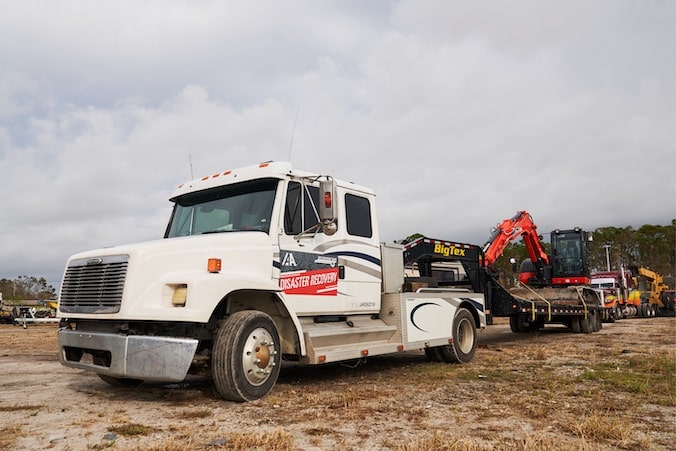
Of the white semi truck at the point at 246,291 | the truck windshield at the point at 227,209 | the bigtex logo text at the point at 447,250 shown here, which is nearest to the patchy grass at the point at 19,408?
the white semi truck at the point at 246,291

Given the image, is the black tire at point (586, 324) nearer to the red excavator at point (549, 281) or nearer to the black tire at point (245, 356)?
the red excavator at point (549, 281)

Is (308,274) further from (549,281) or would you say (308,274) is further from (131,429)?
(549,281)

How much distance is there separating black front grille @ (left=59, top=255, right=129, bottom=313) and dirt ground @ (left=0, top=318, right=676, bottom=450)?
103 cm

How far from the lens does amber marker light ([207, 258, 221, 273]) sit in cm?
567

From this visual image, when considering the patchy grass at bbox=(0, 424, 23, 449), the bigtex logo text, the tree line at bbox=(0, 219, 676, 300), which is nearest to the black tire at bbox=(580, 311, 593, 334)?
the bigtex logo text

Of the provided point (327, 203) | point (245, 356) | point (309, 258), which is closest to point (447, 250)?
point (309, 258)

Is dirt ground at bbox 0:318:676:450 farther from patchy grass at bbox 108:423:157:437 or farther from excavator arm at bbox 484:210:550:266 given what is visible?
excavator arm at bbox 484:210:550:266

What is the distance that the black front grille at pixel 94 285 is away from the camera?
541cm

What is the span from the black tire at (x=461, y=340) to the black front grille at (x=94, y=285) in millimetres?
5833

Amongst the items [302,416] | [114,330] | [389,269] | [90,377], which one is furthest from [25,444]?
[389,269]

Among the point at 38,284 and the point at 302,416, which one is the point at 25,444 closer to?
the point at 302,416

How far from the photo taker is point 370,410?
525 cm

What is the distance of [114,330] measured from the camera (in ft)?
18.3

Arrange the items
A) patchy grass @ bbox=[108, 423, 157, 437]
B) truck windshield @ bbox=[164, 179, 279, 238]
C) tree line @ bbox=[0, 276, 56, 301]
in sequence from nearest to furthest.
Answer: patchy grass @ bbox=[108, 423, 157, 437] < truck windshield @ bbox=[164, 179, 279, 238] < tree line @ bbox=[0, 276, 56, 301]
